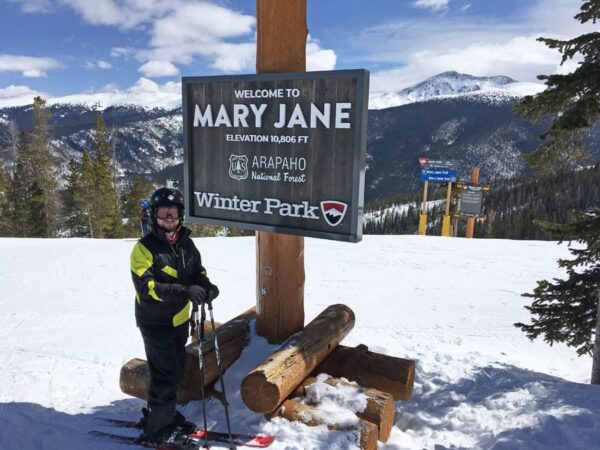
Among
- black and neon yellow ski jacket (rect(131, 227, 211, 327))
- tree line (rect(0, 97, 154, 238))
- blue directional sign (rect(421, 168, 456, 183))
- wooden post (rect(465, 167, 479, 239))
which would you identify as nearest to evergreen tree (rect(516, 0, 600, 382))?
black and neon yellow ski jacket (rect(131, 227, 211, 327))

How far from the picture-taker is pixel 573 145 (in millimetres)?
5629

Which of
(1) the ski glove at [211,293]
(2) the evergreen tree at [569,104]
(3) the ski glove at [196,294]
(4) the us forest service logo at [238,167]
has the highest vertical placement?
(2) the evergreen tree at [569,104]

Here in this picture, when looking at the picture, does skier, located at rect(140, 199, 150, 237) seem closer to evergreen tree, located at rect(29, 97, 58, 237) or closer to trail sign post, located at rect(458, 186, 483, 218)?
trail sign post, located at rect(458, 186, 483, 218)

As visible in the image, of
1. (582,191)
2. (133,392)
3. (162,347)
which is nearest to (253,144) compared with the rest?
(162,347)

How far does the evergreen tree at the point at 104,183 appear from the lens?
1405 inches

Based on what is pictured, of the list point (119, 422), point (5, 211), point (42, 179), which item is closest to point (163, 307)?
point (119, 422)

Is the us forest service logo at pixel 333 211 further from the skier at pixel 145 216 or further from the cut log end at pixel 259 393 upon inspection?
the skier at pixel 145 216

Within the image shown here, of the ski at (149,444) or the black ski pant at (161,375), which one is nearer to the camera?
the ski at (149,444)

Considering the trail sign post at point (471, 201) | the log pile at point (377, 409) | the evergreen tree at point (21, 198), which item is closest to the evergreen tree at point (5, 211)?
the evergreen tree at point (21, 198)

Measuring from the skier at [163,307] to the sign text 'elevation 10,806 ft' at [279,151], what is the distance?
0.66 meters

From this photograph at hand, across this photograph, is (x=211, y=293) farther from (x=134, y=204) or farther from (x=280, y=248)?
(x=134, y=204)

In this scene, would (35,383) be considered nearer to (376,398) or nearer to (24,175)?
(376,398)

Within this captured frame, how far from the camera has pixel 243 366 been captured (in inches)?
173

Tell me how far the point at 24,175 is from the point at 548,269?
37338mm
